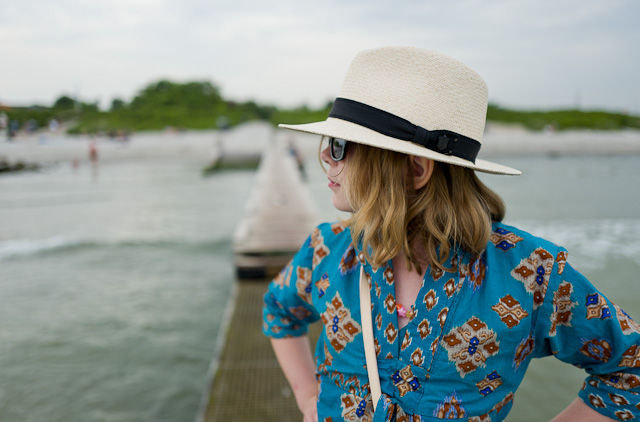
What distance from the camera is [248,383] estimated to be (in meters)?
3.05

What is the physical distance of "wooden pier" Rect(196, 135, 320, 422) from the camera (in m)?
2.80

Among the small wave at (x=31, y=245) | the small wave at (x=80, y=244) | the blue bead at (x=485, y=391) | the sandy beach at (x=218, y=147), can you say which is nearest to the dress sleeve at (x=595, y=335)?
the blue bead at (x=485, y=391)

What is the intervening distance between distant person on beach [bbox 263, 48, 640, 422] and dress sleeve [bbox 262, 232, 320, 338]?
16 cm

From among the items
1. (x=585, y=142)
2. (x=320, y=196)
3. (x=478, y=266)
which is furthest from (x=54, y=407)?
(x=585, y=142)

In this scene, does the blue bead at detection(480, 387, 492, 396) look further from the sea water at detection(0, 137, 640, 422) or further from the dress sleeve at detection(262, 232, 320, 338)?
the sea water at detection(0, 137, 640, 422)

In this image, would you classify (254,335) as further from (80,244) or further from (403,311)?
(80,244)

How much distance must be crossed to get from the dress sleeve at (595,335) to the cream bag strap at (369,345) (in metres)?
0.35

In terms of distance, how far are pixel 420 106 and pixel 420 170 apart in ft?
0.49

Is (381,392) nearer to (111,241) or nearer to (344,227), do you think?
(344,227)

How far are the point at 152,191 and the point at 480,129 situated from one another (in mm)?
13696

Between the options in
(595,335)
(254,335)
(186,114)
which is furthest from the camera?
(186,114)

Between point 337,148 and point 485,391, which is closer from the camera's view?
point 485,391

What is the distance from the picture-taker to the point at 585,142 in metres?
26.2

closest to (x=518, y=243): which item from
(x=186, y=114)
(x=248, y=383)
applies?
(x=248, y=383)
